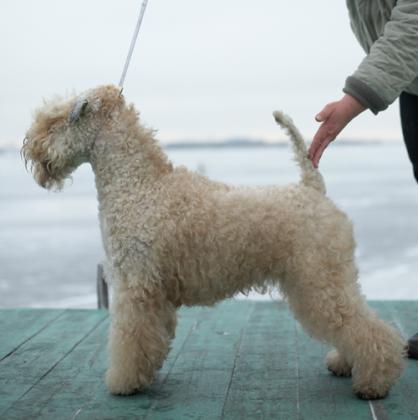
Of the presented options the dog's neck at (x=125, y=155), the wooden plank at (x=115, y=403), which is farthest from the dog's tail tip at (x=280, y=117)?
the wooden plank at (x=115, y=403)

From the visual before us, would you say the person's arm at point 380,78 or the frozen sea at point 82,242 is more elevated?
the person's arm at point 380,78

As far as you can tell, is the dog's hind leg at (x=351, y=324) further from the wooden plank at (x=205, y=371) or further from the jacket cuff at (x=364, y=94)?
the jacket cuff at (x=364, y=94)

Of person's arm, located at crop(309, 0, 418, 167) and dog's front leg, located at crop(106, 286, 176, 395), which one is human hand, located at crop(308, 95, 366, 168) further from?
dog's front leg, located at crop(106, 286, 176, 395)

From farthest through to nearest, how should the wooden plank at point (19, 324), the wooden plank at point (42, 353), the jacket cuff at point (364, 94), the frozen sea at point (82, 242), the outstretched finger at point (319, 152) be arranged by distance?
1. the frozen sea at point (82, 242)
2. the wooden plank at point (19, 324)
3. the wooden plank at point (42, 353)
4. the outstretched finger at point (319, 152)
5. the jacket cuff at point (364, 94)

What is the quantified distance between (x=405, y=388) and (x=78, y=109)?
1.61 meters

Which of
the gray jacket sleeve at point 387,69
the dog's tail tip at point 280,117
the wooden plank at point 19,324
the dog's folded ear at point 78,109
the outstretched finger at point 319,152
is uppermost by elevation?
the gray jacket sleeve at point 387,69

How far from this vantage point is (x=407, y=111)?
342cm

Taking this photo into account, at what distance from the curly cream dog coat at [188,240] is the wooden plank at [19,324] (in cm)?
101

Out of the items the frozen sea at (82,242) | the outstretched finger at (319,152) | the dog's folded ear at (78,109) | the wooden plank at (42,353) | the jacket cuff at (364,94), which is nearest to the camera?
the jacket cuff at (364,94)

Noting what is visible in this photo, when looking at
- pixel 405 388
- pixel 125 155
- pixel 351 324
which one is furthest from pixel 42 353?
pixel 405 388

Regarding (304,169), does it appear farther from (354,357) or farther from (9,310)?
(9,310)

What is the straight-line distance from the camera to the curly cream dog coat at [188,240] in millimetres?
2807

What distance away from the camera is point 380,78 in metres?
2.58

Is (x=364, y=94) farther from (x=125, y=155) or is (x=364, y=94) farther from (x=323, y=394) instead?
(x=323, y=394)
